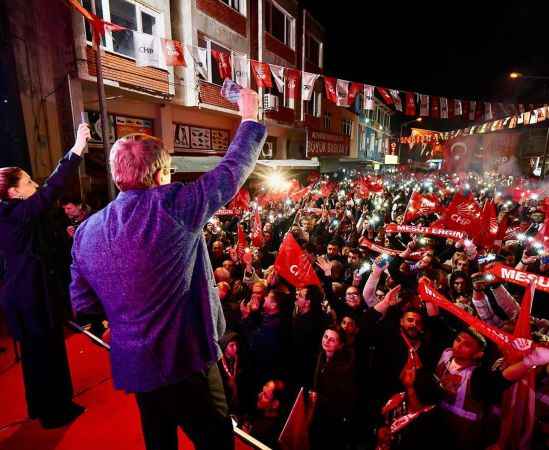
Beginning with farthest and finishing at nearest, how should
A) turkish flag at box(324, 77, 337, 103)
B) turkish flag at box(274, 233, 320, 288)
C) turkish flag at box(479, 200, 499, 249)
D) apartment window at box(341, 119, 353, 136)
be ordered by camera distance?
apartment window at box(341, 119, 353, 136), turkish flag at box(324, 77, 337, 103), turkish flag at box(479, 200, 499, 249), turkish flag at box(274, 233, 320, 288)

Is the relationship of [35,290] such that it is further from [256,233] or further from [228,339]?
[256,233]

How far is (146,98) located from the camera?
12.5 metres

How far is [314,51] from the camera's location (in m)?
25.1

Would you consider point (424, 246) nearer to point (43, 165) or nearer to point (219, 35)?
point (43, 165)

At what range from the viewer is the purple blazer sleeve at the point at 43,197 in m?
2.30

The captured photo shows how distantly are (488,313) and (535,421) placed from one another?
5.96ft

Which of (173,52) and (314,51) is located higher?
(314,51)

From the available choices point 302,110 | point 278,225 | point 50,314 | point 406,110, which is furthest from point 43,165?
point 302,110

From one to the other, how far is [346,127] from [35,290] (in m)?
33.8

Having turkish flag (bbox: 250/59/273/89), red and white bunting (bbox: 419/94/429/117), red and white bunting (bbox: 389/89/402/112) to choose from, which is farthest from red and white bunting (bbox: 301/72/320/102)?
red and white bunting (bbox: 419/94/429/117)

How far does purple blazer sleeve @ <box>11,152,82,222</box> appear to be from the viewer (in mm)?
2303

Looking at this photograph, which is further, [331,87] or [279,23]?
[279,23]

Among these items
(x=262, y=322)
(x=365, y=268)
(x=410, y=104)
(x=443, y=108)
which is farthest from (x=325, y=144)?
(x=262, y=322)

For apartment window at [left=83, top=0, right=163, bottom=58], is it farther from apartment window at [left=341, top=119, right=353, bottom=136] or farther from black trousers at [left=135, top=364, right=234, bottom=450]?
Answer: apartment window at [left=341, top=119, right=353, bottom=136]
